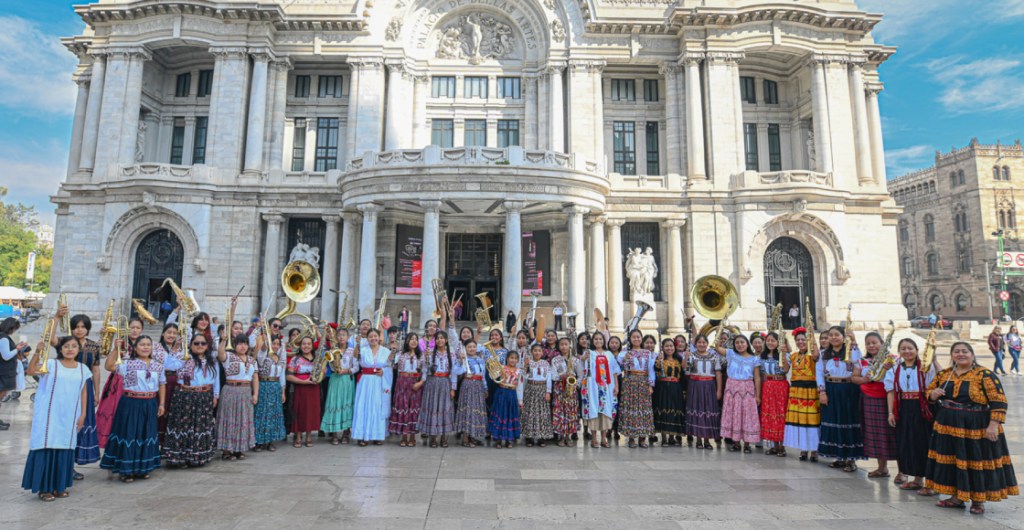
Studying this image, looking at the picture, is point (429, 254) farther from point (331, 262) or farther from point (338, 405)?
point (338, 405)

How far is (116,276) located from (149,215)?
3.59 meters

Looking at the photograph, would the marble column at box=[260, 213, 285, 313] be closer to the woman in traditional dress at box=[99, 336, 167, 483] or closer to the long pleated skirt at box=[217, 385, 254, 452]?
the long pleated skirt at box=[217, 385, 254, 452]

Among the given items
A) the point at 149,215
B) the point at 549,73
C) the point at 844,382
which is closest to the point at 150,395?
the point at 844,382

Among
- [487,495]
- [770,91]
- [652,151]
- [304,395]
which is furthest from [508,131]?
[487,495]

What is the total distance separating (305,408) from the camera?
10.0 meters

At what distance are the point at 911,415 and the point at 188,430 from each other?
34.8 ft

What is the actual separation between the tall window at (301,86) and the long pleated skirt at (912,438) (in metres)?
33.2

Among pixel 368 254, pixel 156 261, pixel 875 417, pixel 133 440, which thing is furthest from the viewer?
pixel 156 261

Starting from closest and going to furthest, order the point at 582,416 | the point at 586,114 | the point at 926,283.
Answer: the point at 582,416, the point at 586,114, the point at 926,283

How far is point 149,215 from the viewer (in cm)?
2894

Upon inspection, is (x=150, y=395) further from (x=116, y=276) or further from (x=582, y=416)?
(x=116, y=276)

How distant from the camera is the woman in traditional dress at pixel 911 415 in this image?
7.54 m

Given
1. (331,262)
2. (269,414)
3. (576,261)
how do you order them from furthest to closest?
(331,262)
(576,261)
(269,414)

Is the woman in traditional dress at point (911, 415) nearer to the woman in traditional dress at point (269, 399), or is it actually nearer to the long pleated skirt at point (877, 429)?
the long pleated skirt at point (877, 429)
